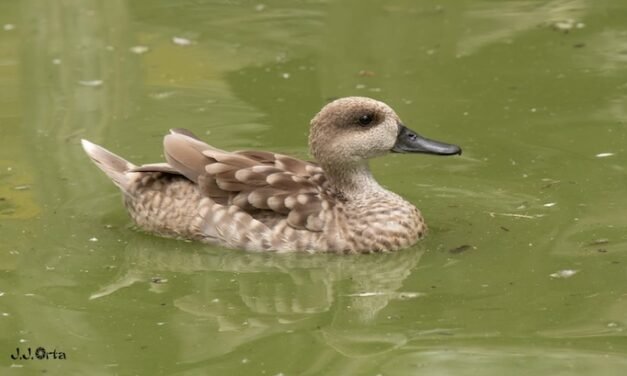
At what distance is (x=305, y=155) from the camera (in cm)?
998

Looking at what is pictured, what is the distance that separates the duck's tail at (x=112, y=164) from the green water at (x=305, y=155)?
0.25 meters

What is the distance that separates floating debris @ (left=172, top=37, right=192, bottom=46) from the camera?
12.2 metres

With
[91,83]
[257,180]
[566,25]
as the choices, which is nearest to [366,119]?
[257,180]

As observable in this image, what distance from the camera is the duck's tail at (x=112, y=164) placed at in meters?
9.08

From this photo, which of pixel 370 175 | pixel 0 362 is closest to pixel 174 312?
pixel 0 362

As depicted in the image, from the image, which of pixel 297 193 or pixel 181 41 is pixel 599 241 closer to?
pixel 297 193

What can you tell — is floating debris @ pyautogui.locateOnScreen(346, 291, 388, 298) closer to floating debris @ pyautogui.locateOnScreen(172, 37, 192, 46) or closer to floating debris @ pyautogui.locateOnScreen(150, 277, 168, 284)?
floating debris @ pyautogui.locateOnScreen(150, 277, 168, 284)

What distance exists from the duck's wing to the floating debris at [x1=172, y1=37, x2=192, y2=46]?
3.34 metres

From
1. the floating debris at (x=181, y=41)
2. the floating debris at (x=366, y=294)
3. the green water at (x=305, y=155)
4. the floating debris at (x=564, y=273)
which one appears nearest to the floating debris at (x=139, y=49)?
the green water at (x=305, y=155)

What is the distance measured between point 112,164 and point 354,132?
59.9 inches

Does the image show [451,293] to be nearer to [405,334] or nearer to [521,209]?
[405,334]

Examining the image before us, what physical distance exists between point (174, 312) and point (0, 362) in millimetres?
964
